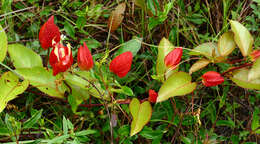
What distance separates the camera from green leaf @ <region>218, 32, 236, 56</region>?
2.76 ft

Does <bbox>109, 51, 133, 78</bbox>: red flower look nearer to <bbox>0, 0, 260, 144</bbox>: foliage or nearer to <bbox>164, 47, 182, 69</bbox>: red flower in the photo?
<bbox>0, 0, 260, 144</bbox>: foliage

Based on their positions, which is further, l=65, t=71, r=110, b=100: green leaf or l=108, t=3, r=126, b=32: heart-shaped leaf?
l=108, t=3, r=126, b=32: heart-shaped leaf

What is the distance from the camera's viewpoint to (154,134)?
89cm

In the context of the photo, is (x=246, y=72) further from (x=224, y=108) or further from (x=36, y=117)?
(x=36, y=117)

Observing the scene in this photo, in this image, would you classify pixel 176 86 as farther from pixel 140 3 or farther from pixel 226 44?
pixel 140 3

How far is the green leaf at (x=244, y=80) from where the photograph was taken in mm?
808

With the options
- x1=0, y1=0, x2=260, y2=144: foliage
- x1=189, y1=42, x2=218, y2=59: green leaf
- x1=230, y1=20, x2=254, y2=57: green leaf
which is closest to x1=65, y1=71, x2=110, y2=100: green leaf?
x1=0, y1=0, x2=260, y2=144: foliage

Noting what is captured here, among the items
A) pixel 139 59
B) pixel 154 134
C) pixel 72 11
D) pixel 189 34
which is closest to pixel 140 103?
pixel 154 134

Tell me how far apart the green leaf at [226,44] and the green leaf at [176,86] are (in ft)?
0.45

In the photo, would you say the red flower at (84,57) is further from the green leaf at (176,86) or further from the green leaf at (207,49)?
the green leaf at (207,49)

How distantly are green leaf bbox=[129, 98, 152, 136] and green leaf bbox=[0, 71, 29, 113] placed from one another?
0.31 metres

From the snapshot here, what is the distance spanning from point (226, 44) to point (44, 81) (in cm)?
57

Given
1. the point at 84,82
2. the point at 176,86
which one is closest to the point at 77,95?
the point at 84,82

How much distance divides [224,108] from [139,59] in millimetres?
382
